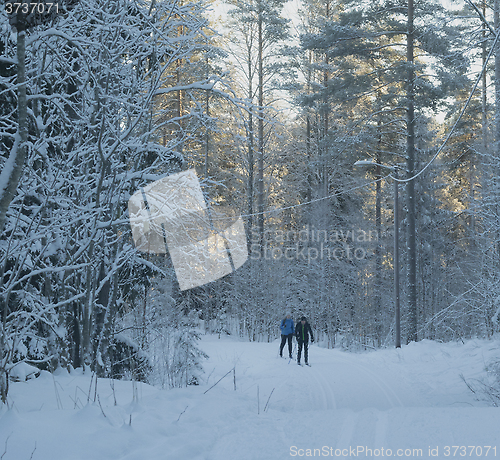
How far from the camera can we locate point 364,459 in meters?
4.90

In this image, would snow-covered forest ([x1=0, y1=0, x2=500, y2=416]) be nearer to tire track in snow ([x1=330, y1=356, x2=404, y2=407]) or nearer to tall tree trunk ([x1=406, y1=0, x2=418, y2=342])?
tall tree trunk ([x1=406, y1=0, x2=418, y2=342])

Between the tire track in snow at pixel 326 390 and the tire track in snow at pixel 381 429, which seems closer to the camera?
the tire track in snow at pixel 381 429

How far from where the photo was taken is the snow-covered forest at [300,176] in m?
6.56

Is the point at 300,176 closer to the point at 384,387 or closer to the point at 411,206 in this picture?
the point at 411,206

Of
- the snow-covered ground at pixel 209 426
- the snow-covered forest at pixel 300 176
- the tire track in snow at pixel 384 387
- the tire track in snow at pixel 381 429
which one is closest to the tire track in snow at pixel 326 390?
the snow-covered ground at pixel 209 426

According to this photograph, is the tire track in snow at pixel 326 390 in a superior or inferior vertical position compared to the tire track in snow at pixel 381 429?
inferior

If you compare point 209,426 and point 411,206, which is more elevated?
point 411,206

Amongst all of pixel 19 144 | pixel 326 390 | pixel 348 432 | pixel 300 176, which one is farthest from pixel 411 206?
pixel 19 144

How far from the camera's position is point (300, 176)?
1287 inches

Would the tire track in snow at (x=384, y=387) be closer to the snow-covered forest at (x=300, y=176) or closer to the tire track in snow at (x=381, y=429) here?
the tire track in snow at (x=381, y=429)

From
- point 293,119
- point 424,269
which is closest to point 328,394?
point 424,269

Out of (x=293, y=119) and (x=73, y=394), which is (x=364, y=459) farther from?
(x=293, y=119)

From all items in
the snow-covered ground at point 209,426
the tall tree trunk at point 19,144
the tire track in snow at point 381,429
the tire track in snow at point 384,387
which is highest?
the tall tree trunk at point 19,144

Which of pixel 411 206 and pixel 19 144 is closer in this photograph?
pixel 19 144
